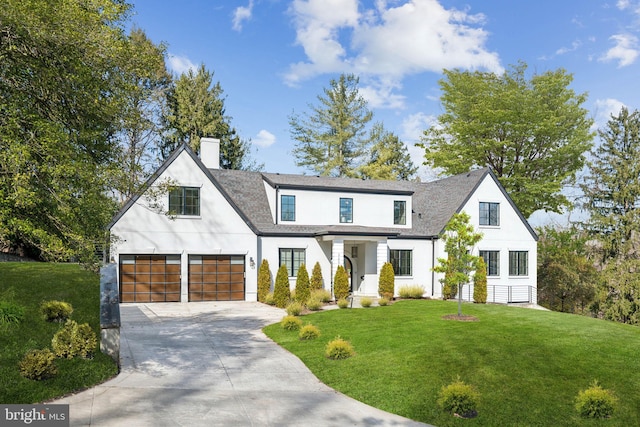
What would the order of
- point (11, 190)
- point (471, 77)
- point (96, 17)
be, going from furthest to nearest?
point (471, 77), point (96, 17), point (11, 190)

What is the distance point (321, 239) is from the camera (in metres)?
27.3

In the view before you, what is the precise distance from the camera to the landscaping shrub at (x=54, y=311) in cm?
1406

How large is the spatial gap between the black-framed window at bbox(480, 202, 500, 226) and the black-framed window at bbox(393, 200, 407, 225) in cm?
454

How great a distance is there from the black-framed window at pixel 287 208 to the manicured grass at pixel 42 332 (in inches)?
410

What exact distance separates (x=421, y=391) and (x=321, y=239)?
682 inches

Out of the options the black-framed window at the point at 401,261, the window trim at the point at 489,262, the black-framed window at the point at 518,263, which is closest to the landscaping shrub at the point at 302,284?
the black-framed window at the point at 401,261

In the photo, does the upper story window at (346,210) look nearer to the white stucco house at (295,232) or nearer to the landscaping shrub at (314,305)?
the white stucco house at (295,232)

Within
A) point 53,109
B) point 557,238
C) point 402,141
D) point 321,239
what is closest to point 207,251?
point 321,239

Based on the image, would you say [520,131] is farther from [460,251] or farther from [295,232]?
[460,251]

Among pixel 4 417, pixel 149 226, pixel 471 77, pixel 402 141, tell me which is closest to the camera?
pixel 4 417

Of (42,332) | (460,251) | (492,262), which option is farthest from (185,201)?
(492,262)

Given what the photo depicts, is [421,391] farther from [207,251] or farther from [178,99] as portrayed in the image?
[178,99]

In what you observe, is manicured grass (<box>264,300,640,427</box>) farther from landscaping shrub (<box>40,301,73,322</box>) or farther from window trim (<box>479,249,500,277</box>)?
window trim (<box>479,249,500,277</box>)

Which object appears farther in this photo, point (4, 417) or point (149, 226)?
point (149, 226)
